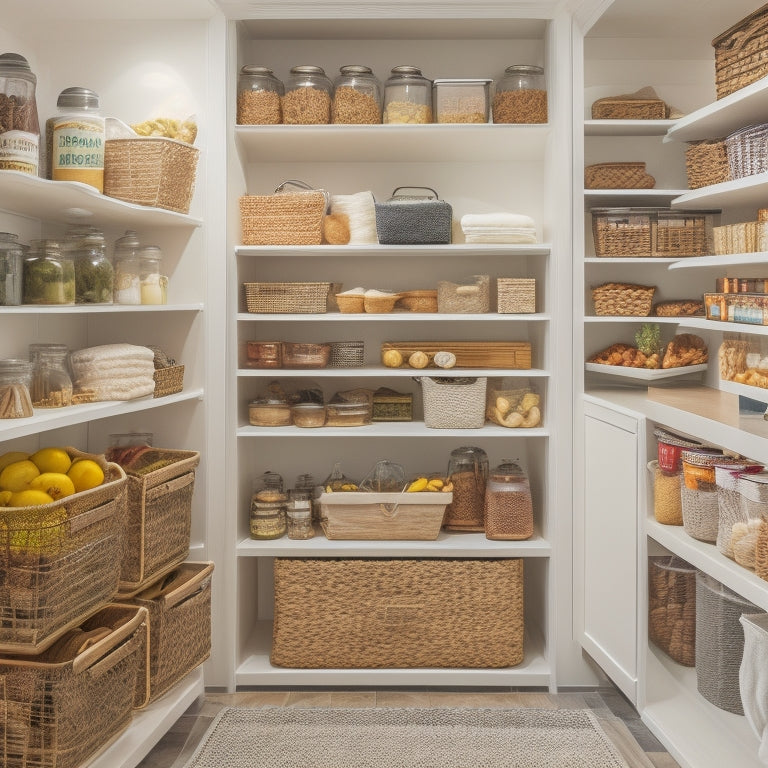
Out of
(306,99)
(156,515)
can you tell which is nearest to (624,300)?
(306,99)

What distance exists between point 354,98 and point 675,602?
2181mm

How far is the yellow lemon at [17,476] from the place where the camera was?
6.89 feet

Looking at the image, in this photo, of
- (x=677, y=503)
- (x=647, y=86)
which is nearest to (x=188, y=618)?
(x=677, y=503)

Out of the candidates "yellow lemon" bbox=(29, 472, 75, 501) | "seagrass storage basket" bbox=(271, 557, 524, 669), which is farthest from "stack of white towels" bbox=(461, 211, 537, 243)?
"yellow lemon" bbox=(29, 472, 75, 501)

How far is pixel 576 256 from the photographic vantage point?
9.81 feet

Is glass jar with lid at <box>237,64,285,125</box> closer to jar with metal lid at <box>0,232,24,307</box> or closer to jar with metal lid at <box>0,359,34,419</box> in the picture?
jar with metal lid at <box>0,232,24,307</box>

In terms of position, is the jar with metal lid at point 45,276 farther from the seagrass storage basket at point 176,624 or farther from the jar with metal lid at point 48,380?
the seagrass storage basket at point 176,624

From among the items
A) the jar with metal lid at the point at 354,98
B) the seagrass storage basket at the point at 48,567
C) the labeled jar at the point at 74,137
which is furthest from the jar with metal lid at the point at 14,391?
the jar with metal lid at the point at 354,98

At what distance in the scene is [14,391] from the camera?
208cm

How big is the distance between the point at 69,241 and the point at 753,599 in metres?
2.23

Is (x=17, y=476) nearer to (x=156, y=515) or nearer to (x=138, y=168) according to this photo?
(x=156, y=515)

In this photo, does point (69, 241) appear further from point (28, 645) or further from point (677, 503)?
point (677, 503)

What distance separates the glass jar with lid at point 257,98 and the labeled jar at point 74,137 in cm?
73

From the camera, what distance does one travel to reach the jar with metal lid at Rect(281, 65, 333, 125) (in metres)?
3.03
